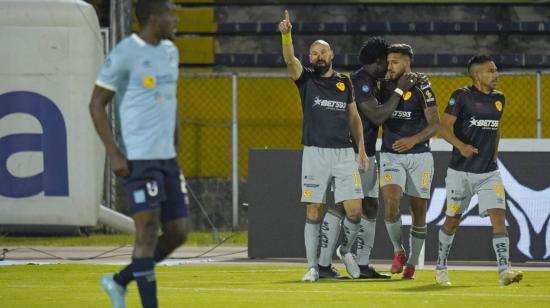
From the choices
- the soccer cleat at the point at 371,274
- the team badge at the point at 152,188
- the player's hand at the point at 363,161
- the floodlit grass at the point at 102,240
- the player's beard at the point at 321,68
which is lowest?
the floodlit grass at the point at 102,240

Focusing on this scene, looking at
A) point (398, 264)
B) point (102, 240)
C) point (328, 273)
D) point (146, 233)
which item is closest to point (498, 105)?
point (398, 264)

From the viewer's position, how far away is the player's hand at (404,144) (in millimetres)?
12961

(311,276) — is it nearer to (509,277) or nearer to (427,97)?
(509,277)

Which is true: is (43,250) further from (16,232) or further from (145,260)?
(145,260)

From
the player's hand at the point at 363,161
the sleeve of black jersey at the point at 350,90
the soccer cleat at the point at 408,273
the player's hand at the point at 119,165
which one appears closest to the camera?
the player's hand at the point at 119,165

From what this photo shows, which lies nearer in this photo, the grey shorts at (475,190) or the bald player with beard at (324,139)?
the grey shorts at (475,190)

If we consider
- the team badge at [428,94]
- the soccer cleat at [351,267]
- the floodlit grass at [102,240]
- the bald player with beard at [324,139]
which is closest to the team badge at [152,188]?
the bald player with beard at [324,139]

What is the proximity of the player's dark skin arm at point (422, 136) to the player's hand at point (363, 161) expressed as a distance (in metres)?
0.48

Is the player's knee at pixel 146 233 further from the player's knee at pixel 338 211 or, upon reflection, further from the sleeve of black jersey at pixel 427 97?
the sleeve of black jersey at pixel 427 97

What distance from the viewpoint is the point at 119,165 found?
26.1 feet

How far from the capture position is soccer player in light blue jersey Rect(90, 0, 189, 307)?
8031mm

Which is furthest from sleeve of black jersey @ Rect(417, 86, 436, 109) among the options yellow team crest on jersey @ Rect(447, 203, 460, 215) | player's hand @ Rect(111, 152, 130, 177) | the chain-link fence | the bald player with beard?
the chain-link fence

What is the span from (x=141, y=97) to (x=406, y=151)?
5354mm

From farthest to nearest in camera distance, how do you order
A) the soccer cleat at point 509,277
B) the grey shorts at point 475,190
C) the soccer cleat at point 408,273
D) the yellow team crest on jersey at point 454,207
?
1. the soccer cleat at point 408,273
2. the yellow team crest on jersey at point 454,207
3. the grey shorts at point 475,190
4. the soccer cleat at point 509,277
